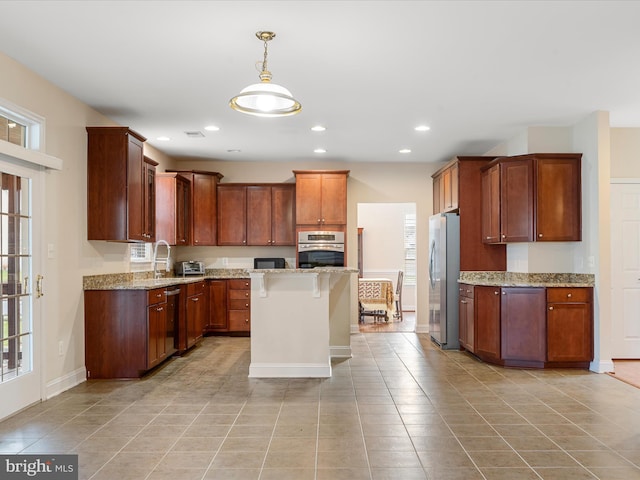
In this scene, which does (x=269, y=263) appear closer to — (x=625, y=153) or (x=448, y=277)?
(x=448, y=277)

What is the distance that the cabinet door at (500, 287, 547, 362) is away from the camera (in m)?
5.24

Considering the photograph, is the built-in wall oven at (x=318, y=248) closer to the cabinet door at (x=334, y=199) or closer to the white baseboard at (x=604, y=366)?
the cabinet door at (x=334, y=199)

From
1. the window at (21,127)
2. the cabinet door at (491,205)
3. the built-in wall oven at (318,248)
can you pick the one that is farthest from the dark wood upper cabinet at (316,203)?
the window at (21,127)

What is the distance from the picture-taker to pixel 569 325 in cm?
522

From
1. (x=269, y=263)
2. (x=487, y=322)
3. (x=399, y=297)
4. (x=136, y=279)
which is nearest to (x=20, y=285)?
(x=136, y=279)

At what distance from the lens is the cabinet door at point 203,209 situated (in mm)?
7578

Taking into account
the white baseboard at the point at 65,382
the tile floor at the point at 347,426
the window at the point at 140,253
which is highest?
the window at the point at 140,253

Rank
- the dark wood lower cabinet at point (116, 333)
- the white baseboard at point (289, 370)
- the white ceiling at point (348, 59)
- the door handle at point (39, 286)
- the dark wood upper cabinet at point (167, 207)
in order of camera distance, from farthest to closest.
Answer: the dark wood upper cabinet at point (167, 207) → the white baseboard at point (289, 370) → the dark wood lower cabinet at point (116, 333) → the door handle at point (39, 286) → the white ceiling at point (348, 59)

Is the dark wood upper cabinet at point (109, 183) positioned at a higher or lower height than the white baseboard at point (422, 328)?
higher

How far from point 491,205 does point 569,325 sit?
1651mm

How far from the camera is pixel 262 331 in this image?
16.2ft

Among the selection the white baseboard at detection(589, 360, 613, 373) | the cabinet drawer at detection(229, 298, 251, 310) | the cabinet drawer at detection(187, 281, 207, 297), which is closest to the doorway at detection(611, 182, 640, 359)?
the white baseboard at detection(589, 360, 613, 373)

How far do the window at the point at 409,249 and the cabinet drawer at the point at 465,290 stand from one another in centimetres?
443

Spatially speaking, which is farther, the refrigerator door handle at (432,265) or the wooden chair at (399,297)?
the wooden chair at (399,297)
